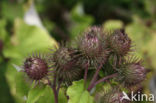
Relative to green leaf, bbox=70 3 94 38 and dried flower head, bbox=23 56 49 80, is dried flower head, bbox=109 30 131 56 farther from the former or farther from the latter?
green leaf, bbox=70 3 94 38

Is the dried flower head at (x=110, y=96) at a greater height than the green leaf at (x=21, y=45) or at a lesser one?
lesser

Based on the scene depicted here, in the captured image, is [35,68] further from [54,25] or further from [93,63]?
[54,25]

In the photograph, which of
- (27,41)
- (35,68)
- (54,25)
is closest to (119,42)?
(35,68)

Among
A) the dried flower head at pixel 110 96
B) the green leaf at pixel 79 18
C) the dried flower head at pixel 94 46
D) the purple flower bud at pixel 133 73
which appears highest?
the green leaf at pixel 79 18

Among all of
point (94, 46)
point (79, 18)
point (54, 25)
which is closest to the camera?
point (94, 46)

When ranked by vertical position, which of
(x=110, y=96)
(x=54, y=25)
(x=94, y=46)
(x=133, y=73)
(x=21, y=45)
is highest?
(x=54, y=25)

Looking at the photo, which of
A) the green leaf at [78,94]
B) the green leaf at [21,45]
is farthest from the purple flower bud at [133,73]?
the green leaf at [21,45]

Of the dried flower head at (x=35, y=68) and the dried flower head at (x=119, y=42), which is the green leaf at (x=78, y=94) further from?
the dried flower head at (x=119, y=42)
